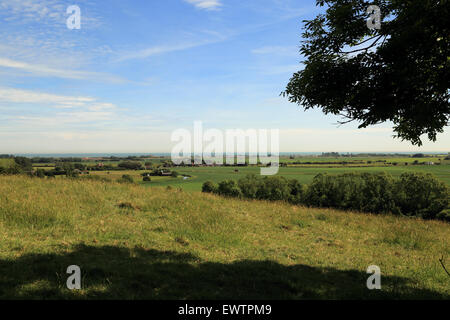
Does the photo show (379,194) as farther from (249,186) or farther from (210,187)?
(210,187)

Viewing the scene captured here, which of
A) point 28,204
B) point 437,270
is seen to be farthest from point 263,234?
point 28,204

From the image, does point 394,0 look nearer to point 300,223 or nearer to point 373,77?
point 373,77

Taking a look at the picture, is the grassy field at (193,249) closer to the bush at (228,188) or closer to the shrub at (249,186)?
the bush at (228,188)

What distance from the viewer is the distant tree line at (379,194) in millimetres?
48125

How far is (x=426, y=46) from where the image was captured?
5520mm

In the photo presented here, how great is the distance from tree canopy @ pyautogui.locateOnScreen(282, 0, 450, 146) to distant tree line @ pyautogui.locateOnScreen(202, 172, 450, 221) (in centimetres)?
3946

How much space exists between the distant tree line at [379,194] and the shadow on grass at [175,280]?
1522 inches

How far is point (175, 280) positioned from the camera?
5898 mm

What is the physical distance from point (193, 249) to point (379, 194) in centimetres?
5476

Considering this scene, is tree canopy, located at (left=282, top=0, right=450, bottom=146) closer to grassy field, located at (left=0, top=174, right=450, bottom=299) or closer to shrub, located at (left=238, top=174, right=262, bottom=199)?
grassy field, located at (left=0, top=174, right=450, bottom=299)

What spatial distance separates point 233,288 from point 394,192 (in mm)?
57127

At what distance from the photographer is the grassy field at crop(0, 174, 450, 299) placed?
565cm

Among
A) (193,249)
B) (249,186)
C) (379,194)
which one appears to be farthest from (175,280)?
(249,186)

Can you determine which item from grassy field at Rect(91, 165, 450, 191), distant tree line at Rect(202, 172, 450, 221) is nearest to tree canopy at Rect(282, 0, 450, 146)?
distant tree line at Rect(202, 172, 450, 221)
